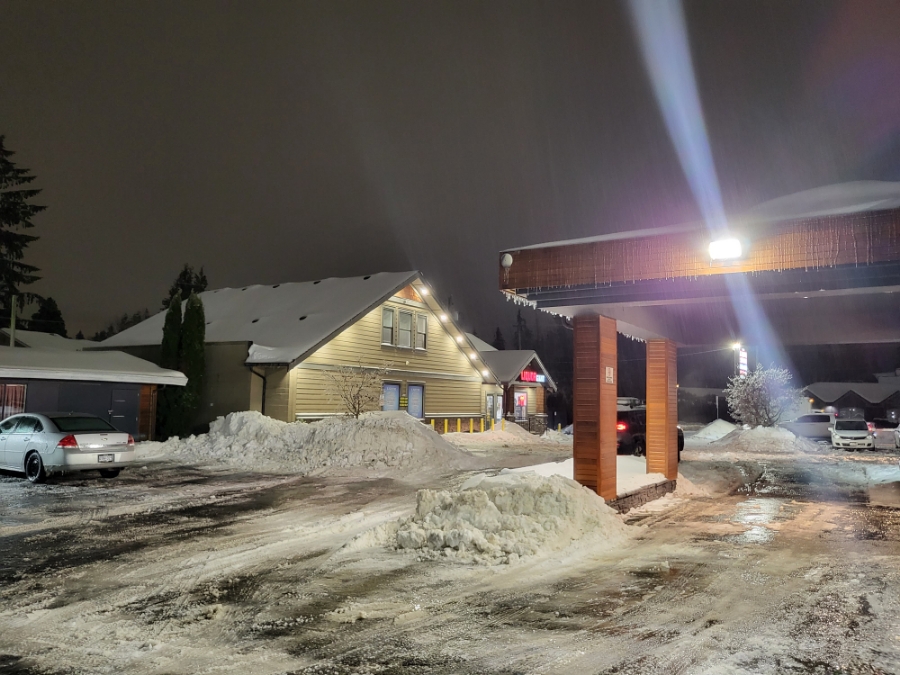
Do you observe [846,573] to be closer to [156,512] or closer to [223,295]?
[156,512]

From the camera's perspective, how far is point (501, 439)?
108ft

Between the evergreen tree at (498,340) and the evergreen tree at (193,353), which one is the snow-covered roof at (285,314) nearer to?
the evergreen tree at (193,353)

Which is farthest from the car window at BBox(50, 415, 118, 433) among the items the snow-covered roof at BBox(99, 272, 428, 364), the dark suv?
the dark suv

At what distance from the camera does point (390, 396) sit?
30.4 metres

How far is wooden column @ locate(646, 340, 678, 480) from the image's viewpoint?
14.5 m

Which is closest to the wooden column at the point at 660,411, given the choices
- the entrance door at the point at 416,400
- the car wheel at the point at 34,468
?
the car wheel at the point at 34,468

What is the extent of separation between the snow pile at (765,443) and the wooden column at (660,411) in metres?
17.4

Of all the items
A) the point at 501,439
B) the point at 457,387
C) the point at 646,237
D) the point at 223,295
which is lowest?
the point at 501,439

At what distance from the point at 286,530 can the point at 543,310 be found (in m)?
5.59

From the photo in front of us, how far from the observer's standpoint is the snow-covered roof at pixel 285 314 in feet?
88.5

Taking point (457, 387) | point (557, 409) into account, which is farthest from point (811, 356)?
point (457, 387)

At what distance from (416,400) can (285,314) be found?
7387 millimetres

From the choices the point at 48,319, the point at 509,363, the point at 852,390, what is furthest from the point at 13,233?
the point at 852,390

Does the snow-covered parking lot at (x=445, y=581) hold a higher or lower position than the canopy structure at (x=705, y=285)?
lower
